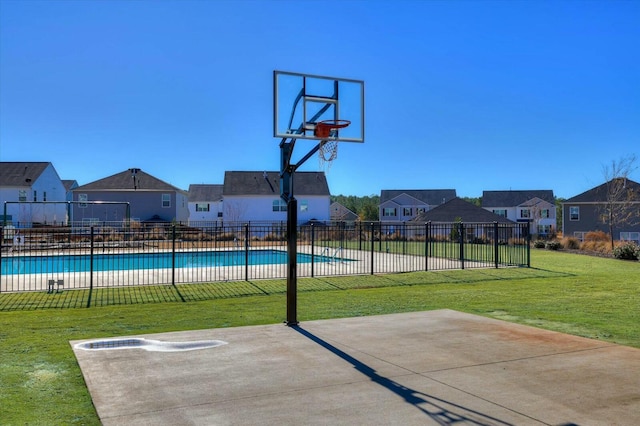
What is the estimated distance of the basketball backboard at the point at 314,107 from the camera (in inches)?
381

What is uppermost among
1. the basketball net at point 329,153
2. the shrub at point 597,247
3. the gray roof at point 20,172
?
the gray roof at point 20,172

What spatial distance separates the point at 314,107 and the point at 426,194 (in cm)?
6255

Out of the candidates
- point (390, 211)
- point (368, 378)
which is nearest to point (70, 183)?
point (390, 211)

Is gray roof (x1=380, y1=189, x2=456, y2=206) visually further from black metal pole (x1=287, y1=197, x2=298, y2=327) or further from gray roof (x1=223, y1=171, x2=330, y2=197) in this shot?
black metal pole (x1=287, y1=197, x2=298, y2=327)

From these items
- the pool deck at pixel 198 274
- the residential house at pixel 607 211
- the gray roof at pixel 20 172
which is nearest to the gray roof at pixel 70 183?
the gray roof at pixel 20 172

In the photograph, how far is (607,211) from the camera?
3856 cm

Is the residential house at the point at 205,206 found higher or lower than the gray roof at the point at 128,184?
lower

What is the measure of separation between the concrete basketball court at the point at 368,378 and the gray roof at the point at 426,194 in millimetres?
62283

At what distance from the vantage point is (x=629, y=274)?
17.3 meters

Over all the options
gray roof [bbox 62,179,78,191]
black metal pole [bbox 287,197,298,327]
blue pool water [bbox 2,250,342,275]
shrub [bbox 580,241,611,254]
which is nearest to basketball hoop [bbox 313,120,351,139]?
black metal pole [bbox 287,197,298,327]

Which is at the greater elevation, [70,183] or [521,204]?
[70,183]

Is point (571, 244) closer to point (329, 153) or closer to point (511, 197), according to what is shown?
point (329, 153)

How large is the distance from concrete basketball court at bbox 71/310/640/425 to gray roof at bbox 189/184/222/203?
166ft

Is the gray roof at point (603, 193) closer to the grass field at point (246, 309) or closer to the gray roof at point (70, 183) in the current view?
the grass field at point (246, 309)
